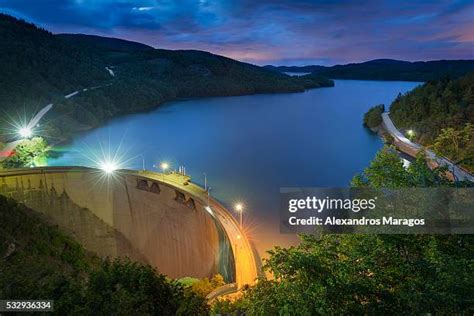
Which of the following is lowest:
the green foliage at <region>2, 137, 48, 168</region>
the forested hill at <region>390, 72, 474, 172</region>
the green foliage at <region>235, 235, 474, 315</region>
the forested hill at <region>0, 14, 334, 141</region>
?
the green foliage at <region>235, 235, 474, 315</region>

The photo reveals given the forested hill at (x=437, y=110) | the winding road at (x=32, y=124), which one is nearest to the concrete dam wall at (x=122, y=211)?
the winding road at (x=32, y=124)

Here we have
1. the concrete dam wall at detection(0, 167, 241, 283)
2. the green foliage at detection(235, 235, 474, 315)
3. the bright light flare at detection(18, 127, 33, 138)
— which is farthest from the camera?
the bright light flare at detection(18, 127, 33, 138)

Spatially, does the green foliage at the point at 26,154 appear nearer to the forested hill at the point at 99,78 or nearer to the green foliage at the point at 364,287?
the forested hill at the point at 99,78

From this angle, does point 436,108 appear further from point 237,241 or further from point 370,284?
point 370,284

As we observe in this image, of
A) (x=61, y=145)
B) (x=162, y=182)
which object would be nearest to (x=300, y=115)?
(x=61, y=145)

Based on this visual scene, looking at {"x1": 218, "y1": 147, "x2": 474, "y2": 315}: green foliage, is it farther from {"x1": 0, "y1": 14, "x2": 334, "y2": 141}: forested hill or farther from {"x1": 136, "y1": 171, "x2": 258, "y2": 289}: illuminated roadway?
{"x1": 0, "y1": 14, "x2": 334, "y2": 141}: forested hill

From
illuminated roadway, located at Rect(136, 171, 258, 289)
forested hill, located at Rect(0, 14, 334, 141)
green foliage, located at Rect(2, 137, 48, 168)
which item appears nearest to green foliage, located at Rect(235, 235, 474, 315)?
illuminated roadway, located at Rect(136, 171, 258, 289)
